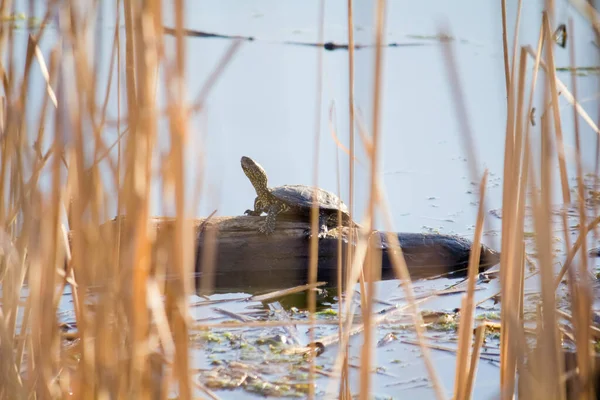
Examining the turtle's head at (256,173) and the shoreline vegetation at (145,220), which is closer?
the shoreline vegetation at (145,220)

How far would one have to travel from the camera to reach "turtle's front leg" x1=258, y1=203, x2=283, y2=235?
338 centimetres

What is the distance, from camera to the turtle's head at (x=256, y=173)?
3682mm

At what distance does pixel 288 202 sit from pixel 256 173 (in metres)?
0.34

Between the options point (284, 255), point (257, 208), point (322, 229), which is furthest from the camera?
point (257, 208)

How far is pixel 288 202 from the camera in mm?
3449

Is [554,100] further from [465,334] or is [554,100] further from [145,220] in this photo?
[145,220]

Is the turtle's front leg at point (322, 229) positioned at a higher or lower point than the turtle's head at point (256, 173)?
lower

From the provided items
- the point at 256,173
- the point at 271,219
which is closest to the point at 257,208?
the point at 256,173

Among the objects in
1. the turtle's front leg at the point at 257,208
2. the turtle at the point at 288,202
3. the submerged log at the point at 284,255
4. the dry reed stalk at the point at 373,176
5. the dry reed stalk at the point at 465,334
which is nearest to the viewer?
the dry reed stalk at the point at 373,176

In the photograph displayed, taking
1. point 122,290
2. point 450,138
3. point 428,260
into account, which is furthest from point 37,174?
point 450,138

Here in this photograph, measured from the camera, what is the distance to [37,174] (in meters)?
1.19

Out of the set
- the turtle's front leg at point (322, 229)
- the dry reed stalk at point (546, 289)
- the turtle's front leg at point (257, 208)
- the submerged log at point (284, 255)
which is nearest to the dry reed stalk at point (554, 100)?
the dry reed stalk at point (546, 289)

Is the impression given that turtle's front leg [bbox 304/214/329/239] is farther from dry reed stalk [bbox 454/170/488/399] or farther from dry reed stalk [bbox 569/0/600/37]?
dry reed stalk [bbox 569/0/600/37]

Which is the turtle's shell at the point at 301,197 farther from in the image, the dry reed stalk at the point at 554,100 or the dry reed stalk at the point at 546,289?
the dry reed stalk at the point at 546,289
